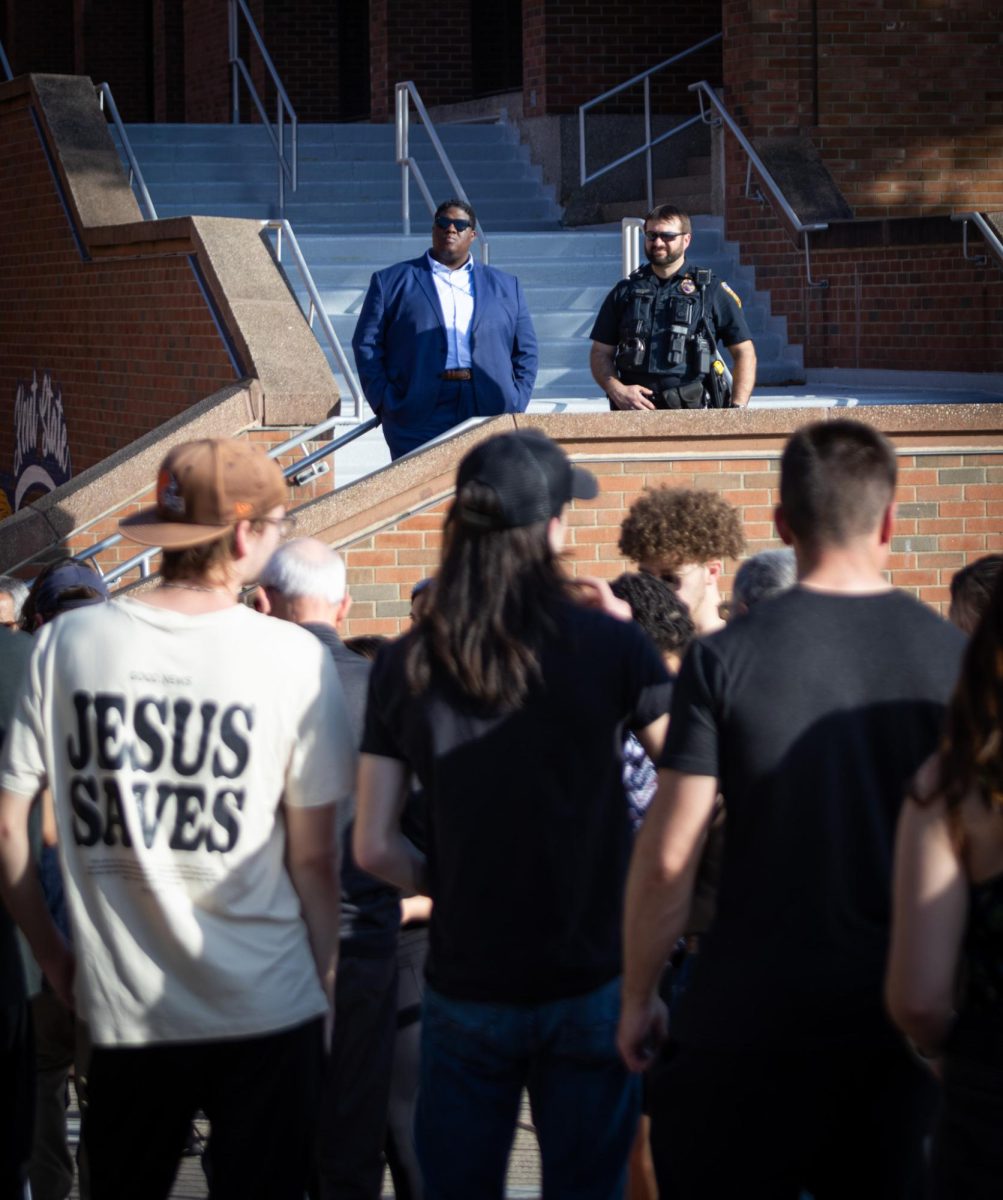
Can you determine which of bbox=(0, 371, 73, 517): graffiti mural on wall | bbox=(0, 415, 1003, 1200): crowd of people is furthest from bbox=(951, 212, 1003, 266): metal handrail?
bbox=(0, 415, 1003, 1200): crowd of people

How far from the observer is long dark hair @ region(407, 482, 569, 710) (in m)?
2.94

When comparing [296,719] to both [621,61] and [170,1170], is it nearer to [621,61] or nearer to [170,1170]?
[170,1170]

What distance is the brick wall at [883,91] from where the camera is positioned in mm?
13688

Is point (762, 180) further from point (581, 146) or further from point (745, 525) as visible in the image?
point (745, 525)

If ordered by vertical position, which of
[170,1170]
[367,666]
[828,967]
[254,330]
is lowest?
[170,1170]

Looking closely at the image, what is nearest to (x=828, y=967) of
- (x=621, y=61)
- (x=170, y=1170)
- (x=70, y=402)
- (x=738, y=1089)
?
(x=738, y=1089)

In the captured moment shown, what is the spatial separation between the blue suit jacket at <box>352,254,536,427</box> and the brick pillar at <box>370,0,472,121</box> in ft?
35.5

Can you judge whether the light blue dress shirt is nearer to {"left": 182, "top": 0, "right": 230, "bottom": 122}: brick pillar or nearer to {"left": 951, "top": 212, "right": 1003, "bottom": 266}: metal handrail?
{"left": 951, "top": 212, "right": 1003, "bottom": 266}: metal handrail

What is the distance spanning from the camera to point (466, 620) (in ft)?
9.75

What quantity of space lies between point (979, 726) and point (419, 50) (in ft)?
57.4

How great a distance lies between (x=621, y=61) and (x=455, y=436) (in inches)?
369

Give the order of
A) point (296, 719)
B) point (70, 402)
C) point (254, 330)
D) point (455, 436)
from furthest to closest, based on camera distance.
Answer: point (70, 402) → point (254, 330) → point (455, 436) → point (296, 719)

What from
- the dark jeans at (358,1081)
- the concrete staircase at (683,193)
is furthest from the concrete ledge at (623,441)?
the concrete staircase at (683,193)

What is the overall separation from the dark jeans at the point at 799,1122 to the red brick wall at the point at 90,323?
830 centimetres
